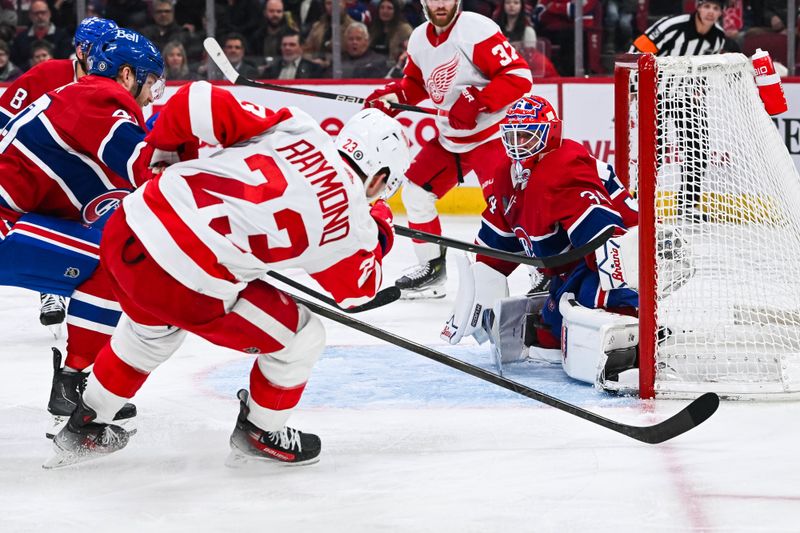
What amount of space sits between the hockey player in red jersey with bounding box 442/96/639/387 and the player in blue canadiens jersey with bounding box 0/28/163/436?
1062mm

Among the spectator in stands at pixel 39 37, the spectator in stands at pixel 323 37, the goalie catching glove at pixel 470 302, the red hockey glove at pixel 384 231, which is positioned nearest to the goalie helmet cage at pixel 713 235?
the goalie catching glove at pixel 470 302

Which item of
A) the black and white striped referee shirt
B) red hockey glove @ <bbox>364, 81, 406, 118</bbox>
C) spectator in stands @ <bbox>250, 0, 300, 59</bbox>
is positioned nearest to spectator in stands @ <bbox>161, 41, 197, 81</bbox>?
spectator in stands @ <bbox>250, 0, 300, 59</bbox>

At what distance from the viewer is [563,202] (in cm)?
330

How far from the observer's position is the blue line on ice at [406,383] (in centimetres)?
316

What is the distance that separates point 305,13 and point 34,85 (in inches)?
123

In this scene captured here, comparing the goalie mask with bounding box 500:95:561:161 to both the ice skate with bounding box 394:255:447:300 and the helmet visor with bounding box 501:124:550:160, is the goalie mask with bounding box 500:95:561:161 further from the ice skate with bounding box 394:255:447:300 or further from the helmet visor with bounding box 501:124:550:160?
the ice skate with bounding box 394:255:447:300

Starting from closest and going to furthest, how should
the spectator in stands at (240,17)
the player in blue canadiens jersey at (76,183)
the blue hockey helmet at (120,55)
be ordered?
the player in blue canadiens jersey at (76,183), the blue hockey helmet at (120,55), the spectator in stands at (240,17)

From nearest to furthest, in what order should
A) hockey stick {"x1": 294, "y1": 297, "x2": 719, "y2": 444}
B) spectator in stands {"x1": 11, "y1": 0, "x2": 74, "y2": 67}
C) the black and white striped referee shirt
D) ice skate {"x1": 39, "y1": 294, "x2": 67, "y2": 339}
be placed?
hockey stick {"x1": 294, "y1": 297, "x2": 719, "y2": 444}
ice skate {"x1": 39, "y1": 294, "x2": 67, "y2": 339}
the black and white striped referee shirt
spectator in stands {"x1": 11, "y1": 0, "x2": 74, "y2": 67}

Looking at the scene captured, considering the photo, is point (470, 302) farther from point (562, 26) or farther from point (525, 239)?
point (562, 26)

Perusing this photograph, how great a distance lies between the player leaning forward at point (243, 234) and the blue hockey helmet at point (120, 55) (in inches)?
23.5

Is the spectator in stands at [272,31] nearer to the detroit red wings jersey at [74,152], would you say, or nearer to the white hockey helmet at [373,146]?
the detroit red wings jersey at [74,152]

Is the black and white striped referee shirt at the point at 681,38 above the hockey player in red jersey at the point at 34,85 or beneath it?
beneath

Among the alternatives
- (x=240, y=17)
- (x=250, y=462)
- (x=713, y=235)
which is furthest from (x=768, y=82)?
(x=240, y=17)

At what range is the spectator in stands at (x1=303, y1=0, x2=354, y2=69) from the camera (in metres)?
6.89
